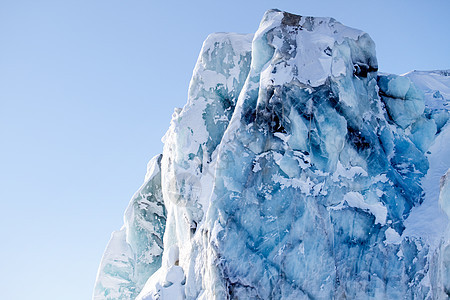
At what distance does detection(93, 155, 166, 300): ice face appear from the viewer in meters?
20.9

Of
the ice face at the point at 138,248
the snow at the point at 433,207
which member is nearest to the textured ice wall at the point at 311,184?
the snow at the point at 433,207

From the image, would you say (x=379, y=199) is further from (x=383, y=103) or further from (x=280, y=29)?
(x=280, y=29)

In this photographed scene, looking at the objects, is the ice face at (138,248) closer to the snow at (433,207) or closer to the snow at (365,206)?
the snow at (365,206)

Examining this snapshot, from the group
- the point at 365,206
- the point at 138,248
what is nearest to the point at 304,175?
the point at 365,206

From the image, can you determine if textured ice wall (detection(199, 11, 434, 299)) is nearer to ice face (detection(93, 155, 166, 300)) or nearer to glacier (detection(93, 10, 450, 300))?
glacier (detection(93, 10, 450, 300))

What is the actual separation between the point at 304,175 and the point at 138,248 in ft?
29.3

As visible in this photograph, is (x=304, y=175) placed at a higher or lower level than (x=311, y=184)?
higher

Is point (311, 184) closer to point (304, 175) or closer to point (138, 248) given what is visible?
point (304, 175)

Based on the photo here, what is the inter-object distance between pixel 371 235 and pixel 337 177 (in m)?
1.80

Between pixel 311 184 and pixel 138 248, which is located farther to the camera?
pixel 138 248

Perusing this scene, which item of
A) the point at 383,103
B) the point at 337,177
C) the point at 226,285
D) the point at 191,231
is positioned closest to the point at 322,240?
the point at 337,177

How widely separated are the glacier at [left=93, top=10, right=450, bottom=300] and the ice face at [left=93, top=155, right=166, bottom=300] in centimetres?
278

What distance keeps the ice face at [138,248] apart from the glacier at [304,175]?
2784mm

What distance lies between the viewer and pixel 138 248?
2108 centimetres
